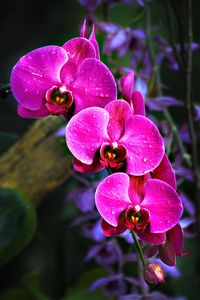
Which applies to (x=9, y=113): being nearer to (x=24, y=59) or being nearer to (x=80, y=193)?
(x=80, y=193)

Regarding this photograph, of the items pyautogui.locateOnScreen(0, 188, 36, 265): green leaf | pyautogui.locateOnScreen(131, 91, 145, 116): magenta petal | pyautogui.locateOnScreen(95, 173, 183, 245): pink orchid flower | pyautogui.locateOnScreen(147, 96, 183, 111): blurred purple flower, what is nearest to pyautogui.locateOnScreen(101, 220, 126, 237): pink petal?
pyautogui.locateOnScreen(95, 173, 183, 245): pink orchid flower

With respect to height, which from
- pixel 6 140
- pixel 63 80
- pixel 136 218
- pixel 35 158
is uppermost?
pixel 63 80

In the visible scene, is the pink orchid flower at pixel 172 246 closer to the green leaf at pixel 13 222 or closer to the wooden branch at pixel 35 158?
the green leaf at pixel 13 222

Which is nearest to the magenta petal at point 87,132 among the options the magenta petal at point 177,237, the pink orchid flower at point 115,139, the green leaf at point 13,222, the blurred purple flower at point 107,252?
the pink orchid flower at point 115,139

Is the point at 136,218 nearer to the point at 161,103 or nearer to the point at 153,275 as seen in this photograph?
the point at 153,275

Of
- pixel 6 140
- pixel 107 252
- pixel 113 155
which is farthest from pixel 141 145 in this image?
pixel 107 252
